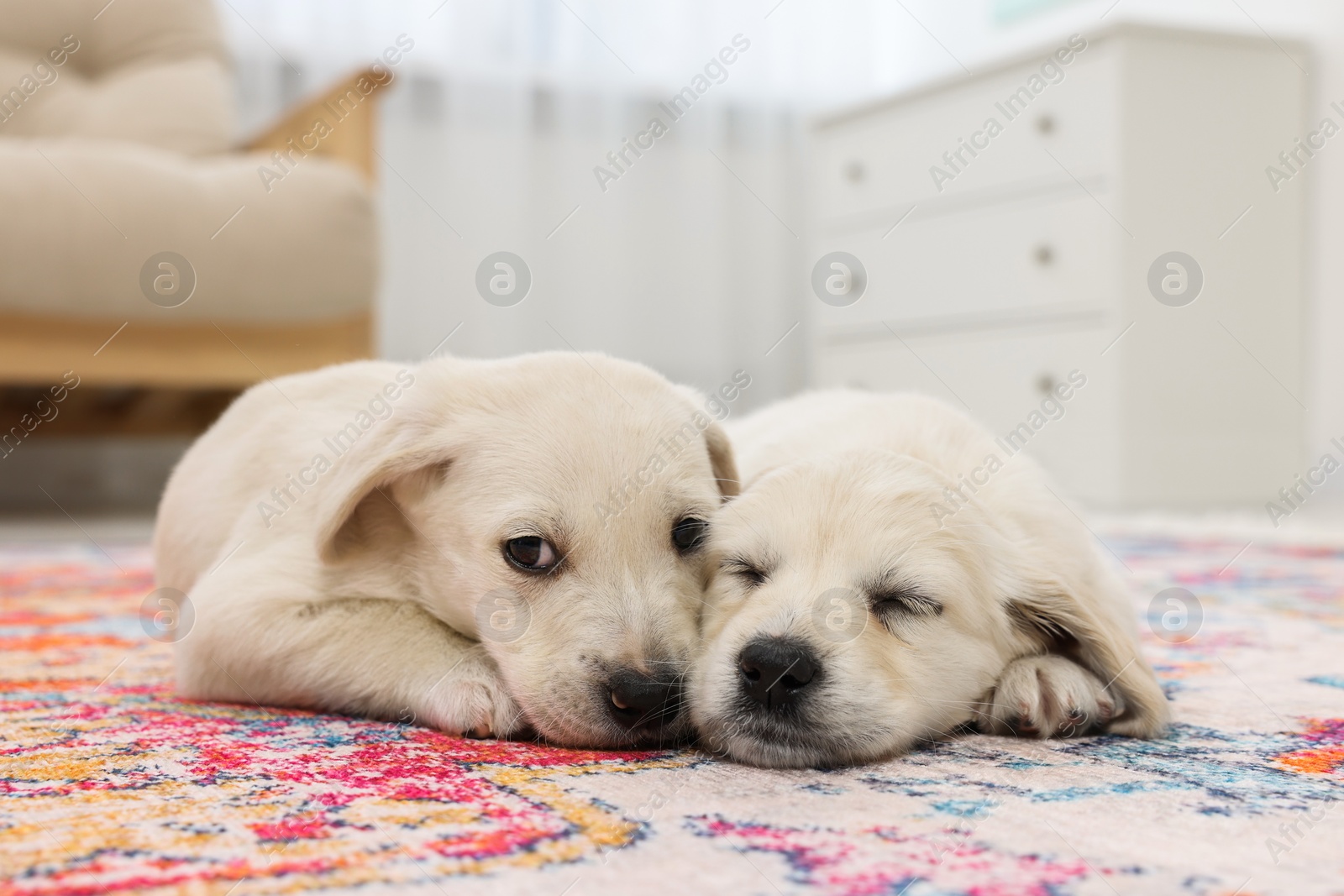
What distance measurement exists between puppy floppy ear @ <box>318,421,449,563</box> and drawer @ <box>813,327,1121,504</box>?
2.86 m

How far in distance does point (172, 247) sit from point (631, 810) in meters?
3.01

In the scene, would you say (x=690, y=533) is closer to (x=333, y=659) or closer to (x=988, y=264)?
(x=333, y=659)

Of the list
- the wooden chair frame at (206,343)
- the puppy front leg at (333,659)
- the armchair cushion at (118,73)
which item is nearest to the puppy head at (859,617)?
the puppy front leg at (333,659)

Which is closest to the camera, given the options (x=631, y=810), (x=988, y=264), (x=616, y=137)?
(x=631, y=810)

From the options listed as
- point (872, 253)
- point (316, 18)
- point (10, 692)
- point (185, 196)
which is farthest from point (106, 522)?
point (872, 253)

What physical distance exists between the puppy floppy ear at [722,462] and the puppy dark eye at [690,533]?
117 mm

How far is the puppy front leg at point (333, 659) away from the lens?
148 cm

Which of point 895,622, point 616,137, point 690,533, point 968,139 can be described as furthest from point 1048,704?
point 616,137

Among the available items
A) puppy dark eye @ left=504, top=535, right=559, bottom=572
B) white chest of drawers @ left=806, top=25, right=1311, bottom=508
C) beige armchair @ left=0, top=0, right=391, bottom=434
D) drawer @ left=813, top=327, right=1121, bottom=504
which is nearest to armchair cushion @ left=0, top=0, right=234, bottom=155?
beige armchair @ left=0, top=0, right=391, bottom=434

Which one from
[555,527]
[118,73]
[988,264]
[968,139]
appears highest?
[118,73]

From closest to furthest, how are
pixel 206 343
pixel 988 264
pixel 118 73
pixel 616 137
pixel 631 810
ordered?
pixel 631 810, pixel 206 343, pixel 118 73, pixel 988 264, pixel 616 137

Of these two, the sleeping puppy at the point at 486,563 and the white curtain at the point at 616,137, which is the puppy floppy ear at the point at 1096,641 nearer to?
the sleeping puppy at the point at 486,563

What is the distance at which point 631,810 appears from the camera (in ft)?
3.51

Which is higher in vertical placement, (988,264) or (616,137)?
(616,137)
